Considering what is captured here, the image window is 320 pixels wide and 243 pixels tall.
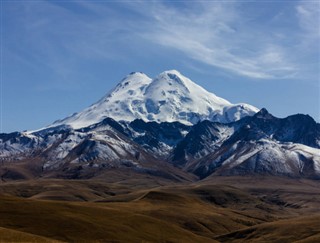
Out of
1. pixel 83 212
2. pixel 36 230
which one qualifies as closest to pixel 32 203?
pixel 83 212

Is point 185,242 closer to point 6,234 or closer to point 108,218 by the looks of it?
point 108,218

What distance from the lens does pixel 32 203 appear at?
172875mm

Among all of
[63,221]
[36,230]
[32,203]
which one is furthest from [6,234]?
[32,203]

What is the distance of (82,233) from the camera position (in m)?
150

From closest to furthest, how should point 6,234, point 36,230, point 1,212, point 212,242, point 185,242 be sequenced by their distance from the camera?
point 6,234, point 36,230, point 1,212, point 185,242, point 212,242

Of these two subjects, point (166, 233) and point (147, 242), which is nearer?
point (147, 242)

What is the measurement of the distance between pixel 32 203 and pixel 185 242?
48937 mm

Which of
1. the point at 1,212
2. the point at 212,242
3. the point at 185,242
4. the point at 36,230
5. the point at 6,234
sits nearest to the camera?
the point at 6,234

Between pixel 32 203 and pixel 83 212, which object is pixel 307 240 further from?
pixel 32 203

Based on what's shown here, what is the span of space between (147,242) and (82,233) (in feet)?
61.9

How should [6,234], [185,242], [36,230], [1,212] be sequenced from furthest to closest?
[185,242]
[1,212]
[36,230]
[6,234]

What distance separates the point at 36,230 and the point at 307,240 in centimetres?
8836

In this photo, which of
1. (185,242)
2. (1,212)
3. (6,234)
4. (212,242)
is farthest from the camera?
(212,242)

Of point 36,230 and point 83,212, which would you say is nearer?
point 36,230
